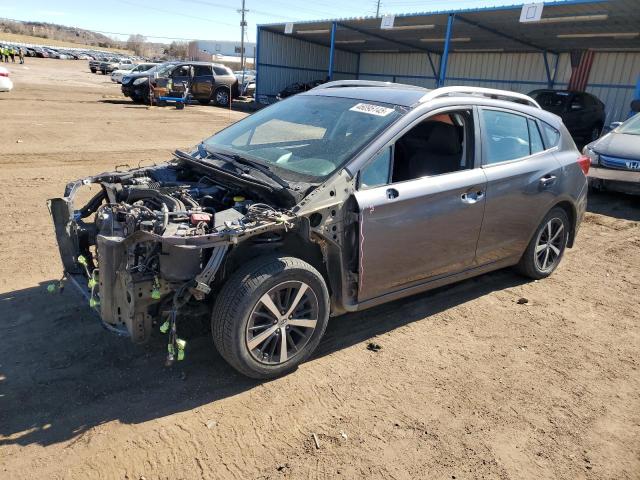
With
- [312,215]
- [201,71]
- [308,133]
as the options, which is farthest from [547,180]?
[201,71]

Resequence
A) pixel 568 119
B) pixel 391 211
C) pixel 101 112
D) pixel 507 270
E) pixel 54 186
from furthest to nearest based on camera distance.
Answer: pixel 101 112
pixel 568 119
pixel 54 186
pixel 507 270
pixel 391 211

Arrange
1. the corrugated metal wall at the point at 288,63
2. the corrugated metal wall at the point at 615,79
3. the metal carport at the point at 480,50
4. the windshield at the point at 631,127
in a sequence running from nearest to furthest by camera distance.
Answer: the windshield at the point at 631,127 < the metal carport at the point at 480,50 < the corrugated metal wall at the point at 615,79 < the corrugated metal wall at the point at 288,63

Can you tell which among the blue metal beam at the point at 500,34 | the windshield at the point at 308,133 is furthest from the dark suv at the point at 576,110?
the windshield at the point at 308,133

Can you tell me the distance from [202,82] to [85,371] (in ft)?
75.2

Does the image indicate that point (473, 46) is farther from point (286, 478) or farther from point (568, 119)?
point (286, 478)

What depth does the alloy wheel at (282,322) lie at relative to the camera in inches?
123

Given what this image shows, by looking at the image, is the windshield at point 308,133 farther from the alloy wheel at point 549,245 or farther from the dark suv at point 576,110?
the dark suv at point 576,110

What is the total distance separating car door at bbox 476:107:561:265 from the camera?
4219mm

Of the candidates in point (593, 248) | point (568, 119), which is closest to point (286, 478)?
point (593, 248)

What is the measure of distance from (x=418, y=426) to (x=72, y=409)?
2.03 metres

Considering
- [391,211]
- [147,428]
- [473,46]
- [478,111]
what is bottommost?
[147,428]

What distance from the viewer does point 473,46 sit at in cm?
2475

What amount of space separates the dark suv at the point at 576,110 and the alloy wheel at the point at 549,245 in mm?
12344

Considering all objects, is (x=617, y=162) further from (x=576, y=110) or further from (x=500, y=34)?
(x=500, y=34)
